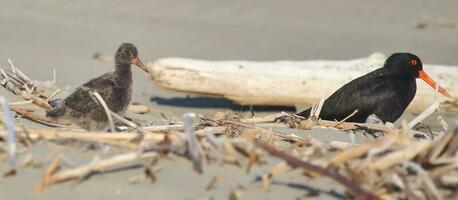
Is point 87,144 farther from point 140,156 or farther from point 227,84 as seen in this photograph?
point 227,84

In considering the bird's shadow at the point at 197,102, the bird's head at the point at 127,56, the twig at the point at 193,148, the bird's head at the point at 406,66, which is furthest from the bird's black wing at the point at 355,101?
the twig at the point at 193,148

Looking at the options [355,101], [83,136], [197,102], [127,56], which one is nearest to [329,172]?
[83,136]

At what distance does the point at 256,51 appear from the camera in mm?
14016

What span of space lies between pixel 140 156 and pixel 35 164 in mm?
527

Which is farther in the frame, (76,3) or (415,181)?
(76,3)

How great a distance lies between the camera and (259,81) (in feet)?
33.7

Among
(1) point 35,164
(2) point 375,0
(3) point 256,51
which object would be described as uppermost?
(2) point 375,0

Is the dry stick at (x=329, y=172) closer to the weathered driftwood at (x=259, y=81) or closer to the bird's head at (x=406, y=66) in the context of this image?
the bird's head at (x=406, y=66)

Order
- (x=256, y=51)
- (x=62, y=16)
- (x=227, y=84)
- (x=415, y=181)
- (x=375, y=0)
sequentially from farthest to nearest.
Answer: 1. (x=375, y=0)
2. (x=62, y=16)
3. (x=256, y=51)
4. (x=227, y=84)
5. (x=415, y=181)

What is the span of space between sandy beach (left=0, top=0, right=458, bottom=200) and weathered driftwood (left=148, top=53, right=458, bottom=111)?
1.15ft

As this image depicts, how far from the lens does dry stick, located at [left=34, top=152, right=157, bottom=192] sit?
438 cm

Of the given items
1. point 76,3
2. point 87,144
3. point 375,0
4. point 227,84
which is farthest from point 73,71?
point 87,144

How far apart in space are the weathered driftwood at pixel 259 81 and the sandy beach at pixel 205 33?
0.35m

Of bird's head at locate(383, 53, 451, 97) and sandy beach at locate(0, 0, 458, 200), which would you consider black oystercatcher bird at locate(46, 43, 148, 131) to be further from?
bird's head at locate(383, 53, 451, 97)
